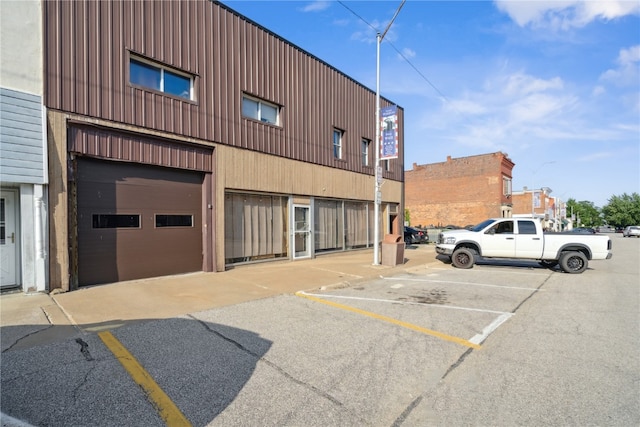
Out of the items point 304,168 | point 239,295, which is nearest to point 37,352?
point 239,295

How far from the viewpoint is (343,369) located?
3.92m

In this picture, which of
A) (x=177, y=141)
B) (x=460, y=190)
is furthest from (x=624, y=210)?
(x=177, y=141)

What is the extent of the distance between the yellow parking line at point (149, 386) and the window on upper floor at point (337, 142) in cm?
1306

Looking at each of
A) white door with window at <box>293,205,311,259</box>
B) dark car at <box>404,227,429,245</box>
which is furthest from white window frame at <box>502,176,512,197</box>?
white door with window at <box>293,205,311,259</box>

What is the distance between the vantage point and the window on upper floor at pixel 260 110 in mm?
11933

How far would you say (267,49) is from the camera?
12.5 metres

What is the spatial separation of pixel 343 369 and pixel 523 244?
434 inches

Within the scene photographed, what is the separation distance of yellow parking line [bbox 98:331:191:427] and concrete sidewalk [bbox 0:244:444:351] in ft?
3.32

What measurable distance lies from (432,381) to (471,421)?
2.48 feet

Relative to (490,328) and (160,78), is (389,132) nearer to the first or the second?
(160,78)

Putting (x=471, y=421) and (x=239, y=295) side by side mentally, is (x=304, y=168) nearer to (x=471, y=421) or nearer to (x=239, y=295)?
(x=239, y=295)

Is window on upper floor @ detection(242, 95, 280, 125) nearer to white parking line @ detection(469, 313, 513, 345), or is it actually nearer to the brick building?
white parking line @ detection(469, 313, 513, 345)

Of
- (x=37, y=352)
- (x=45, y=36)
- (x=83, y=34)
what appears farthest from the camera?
(x=83, y=34)

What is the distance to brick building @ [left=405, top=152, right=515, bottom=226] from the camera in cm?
4025
